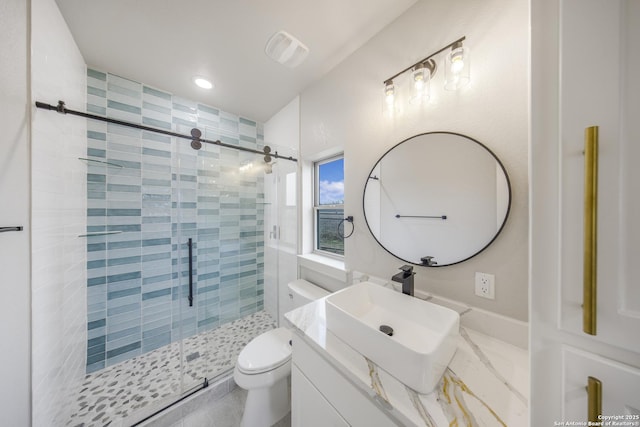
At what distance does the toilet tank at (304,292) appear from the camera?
5.32 ft

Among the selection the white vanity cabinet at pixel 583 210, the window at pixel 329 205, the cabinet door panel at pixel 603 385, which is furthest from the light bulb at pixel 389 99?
the cabinet door panel at pixel 603 385

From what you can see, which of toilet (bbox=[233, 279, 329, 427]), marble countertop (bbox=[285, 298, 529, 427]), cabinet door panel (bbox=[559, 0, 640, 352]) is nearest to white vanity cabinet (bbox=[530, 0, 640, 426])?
cabinet door panel (bbox=[559, 0, 640, 352])

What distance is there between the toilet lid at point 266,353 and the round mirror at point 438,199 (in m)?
1.03

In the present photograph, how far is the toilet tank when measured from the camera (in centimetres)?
162

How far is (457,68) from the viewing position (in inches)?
38.2

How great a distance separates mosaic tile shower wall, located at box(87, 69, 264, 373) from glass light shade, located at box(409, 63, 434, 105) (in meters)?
1.69

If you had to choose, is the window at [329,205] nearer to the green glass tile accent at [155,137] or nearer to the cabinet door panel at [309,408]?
the cabinet door panel at [309,408]

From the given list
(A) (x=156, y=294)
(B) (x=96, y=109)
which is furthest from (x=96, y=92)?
(A) (x=156, y=294)

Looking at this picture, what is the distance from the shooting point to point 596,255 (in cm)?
37

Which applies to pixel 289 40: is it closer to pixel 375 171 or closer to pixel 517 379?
pixel 375 171

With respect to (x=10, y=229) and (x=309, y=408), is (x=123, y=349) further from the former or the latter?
(x=309, y=408)

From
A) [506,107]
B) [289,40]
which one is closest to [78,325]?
[289,40]

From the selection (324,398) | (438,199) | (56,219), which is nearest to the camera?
(324,398)

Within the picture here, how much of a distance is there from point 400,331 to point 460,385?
0.33 m
